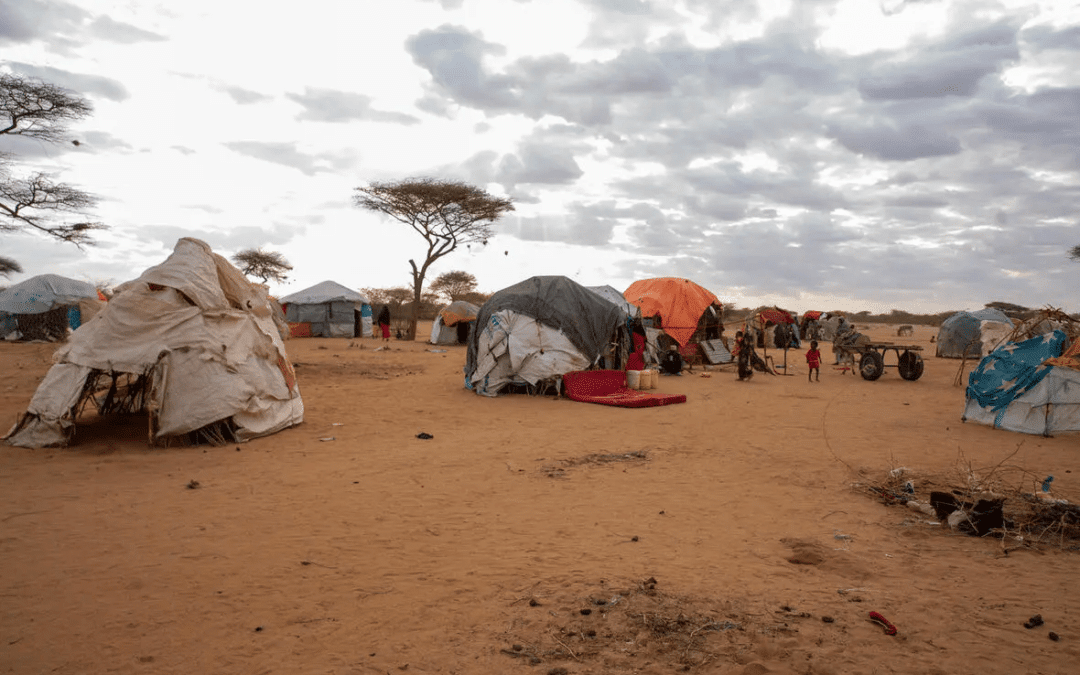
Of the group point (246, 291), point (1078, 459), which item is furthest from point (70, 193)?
point (1078, 459)

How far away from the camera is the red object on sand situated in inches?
155

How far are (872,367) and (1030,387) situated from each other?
7.68m

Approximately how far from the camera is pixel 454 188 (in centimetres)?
3225

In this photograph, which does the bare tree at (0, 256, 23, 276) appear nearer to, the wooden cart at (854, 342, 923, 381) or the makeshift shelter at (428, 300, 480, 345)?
the makeshift shelter at (428, 300, 480, 345)

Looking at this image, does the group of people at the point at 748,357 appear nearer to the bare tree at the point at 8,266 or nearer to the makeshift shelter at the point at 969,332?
the makeshift shelter at the point at 969,332

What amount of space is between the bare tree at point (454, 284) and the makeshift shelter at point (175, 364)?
1694 inches

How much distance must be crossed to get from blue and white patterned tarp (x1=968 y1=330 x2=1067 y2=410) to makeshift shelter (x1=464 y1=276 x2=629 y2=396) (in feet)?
24.8

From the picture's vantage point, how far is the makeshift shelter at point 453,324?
3086 cm

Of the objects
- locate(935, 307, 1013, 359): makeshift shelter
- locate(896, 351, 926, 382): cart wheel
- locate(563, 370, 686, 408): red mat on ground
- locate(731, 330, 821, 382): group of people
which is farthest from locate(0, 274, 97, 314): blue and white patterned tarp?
locate(935, 307, 1013, 359): makeshift shelter

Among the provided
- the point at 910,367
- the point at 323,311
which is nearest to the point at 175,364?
the point at 910,367

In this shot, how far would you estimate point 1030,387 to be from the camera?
1109 centimetres

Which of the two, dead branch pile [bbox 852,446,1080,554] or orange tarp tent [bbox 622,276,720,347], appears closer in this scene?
dead branch pile [bbox 852,446,1080,554]

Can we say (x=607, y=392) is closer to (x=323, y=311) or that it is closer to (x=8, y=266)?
(x=323, y=311)

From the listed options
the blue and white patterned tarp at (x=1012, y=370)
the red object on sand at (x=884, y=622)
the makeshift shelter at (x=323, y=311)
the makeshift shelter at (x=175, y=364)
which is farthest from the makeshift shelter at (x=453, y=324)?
the red object on sand at (x=884, y=622)
